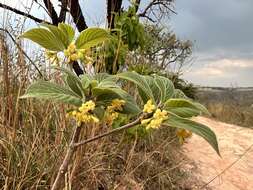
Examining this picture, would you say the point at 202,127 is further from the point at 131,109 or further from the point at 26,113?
the point at 26,113

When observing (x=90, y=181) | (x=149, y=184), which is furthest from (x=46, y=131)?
(x=149, y=184)

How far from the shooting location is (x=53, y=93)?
1207mm

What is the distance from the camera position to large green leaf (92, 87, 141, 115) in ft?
4.03

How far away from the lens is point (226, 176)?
446 centimetres

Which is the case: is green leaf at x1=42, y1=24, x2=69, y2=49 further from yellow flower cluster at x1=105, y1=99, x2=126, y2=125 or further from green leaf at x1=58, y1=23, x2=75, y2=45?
yellow flower cluster at x1=105, y1=99, x2=126, y2=125

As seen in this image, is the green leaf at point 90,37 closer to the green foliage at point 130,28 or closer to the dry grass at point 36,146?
the dry grass at point 36,146

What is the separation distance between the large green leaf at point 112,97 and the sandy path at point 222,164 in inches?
79.6

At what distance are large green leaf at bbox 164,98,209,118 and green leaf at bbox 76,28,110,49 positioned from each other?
0.26 meters

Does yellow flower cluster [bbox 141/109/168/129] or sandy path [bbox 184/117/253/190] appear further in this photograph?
sandy path [bbox 184/117/253/190]

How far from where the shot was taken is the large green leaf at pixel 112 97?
1230 mm

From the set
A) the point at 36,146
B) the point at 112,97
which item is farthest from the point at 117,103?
the point at 36,146

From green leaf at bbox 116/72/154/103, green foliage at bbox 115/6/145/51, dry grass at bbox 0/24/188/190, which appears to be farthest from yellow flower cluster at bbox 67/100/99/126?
green foliage at bbox 115/6/145/51

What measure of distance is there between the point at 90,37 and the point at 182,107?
1.00ft

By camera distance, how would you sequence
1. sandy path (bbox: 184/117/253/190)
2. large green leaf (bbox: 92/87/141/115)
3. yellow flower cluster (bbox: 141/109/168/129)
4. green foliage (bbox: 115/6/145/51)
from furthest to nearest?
sandy path (bbox: 184/117/253/190) < green foliage (bbox: 115/6/145/51) < large green leaf (bbox: 92/87/141/115) < yellow flower cluster (bbox: 141/109/168/129)
